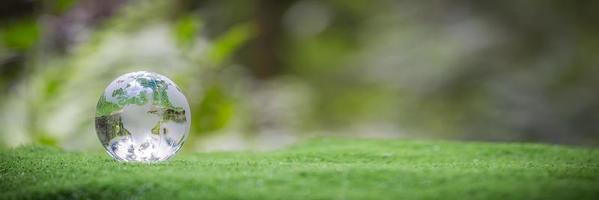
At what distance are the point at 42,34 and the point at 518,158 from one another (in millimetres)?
6234

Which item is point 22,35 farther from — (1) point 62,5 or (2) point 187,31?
(2) point 187,31

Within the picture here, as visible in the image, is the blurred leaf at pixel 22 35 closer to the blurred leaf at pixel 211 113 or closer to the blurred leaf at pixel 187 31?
the blurred leaf at pixel 187 31

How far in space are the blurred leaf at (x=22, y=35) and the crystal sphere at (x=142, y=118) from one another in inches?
179

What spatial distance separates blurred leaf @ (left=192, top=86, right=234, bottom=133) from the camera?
9.70 metres

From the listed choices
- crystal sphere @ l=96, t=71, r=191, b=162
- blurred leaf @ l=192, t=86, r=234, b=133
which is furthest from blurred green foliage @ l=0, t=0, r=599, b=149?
crystal sphere @ l=96, t=71, r=191, b=162

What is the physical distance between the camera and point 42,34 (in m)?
9.36

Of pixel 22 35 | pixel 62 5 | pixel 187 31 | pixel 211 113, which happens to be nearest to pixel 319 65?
pixel 211 113

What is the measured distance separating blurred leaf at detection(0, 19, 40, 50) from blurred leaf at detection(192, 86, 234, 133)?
2187 millimetres

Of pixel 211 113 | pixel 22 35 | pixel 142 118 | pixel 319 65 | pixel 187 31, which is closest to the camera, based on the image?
pixel 142 118

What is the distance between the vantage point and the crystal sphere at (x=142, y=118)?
451cm

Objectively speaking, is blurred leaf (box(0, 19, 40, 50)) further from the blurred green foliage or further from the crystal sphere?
the crystal sphere

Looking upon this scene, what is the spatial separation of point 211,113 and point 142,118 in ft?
17.2

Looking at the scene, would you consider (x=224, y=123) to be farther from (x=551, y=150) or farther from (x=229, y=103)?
(x=551, y=150)

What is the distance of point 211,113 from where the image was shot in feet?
32.0
